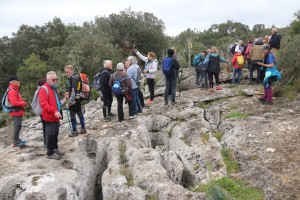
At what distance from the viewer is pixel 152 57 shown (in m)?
11.8

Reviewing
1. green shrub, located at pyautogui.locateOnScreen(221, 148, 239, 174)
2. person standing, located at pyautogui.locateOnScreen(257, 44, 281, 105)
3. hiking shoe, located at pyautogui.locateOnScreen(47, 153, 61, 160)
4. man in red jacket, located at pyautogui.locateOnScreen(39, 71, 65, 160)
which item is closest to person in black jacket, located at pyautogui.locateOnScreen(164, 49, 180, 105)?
person standing, located at pyautogui.locateOnScreen(257, 44, 281, 105)

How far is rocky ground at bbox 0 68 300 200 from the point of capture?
5996mm

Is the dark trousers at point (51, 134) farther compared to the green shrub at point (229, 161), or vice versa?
the dark trousers at point (51, 134)

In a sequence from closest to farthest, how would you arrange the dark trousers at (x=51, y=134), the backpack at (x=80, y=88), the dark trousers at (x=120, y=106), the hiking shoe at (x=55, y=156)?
the dark trousers at (x=51, y=134), the hiking shoe at (x=55, y=156), the backpack at (x=80, y=88), the dark trousers at (x=120, y=106)

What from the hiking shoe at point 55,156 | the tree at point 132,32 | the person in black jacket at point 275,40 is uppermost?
the tree at point 132,32

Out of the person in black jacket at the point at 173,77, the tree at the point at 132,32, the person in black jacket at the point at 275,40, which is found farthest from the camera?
the tree at the point at 132,32

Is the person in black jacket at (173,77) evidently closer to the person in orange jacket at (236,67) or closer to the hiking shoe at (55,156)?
the person in orange jacket at (236,67)

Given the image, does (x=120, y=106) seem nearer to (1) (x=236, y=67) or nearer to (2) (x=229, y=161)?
(2) (x=229, y=161)

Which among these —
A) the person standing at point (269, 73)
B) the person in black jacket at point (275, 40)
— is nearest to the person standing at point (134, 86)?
the person standing at point (269, 73)

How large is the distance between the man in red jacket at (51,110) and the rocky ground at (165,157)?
43cm

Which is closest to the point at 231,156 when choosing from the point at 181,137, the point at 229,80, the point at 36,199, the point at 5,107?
the point at 181,137

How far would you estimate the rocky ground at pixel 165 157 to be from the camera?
236 inches

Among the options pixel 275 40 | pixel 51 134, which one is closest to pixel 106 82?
pixel 51 134

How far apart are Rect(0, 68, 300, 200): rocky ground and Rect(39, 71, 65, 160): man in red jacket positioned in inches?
16.7
